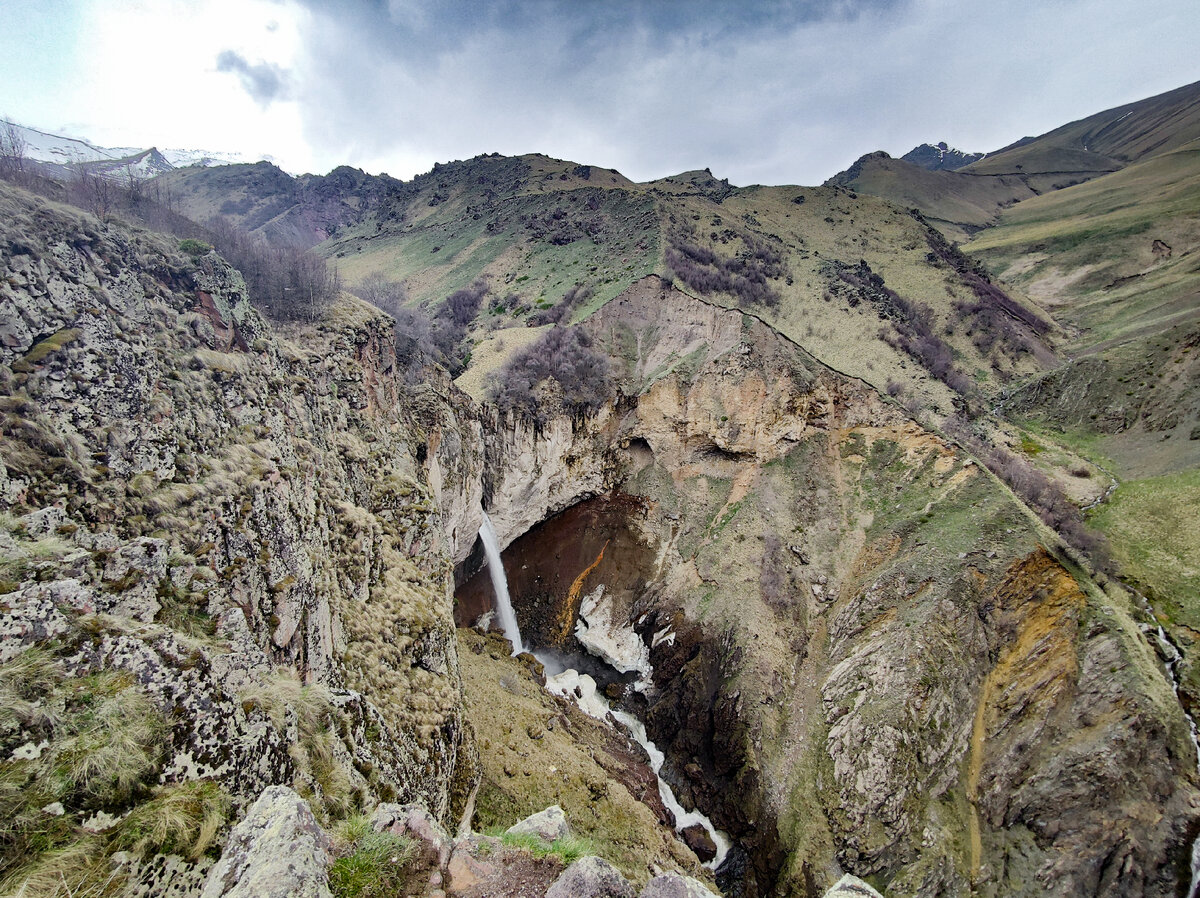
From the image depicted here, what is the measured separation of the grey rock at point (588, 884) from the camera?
586 centimetres

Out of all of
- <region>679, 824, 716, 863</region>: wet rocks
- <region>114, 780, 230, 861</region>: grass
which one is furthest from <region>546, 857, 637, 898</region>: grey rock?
<region>679, 824, 716, 863</region>: wet rocks

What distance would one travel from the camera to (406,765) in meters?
9.81

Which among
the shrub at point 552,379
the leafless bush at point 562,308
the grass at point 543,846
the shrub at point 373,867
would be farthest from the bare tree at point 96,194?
the leafless bush at point 562,308

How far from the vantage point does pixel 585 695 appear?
997 inches

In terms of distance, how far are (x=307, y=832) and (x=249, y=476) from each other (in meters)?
8.28

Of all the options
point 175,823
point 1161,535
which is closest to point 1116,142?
point 1161,535

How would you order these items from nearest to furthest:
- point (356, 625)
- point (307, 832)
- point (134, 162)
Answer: point (307, 832)
point (356, 625)
point (134, 162)

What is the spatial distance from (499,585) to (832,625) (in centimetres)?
1835

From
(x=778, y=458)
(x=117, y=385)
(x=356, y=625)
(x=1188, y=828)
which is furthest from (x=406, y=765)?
(x=778, y=458)

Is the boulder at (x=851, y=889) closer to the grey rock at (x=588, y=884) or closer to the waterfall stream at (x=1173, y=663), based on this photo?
the grey rock at (x=588, y=884)

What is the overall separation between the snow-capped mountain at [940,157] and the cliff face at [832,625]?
658 feet

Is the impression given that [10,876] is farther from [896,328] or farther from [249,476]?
[896,328]

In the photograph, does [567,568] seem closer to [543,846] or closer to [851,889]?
[543,846]

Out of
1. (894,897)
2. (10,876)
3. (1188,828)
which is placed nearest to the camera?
(10,876)
